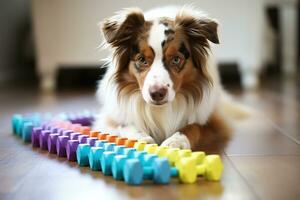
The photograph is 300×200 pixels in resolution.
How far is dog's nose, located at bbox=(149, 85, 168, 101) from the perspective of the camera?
182 centimetres

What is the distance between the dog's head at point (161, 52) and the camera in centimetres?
189

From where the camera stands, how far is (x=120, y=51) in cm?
206

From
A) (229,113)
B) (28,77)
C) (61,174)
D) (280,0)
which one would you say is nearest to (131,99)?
(61,174)

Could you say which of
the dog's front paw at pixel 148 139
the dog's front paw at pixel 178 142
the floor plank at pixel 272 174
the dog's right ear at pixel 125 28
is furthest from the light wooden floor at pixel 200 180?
the dog's right ear at pixel 125 28

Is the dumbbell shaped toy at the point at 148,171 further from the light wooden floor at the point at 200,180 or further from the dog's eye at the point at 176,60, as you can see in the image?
the dog's eye at the point at 176,60

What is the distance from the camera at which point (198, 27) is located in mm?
2029

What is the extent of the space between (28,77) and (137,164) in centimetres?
464

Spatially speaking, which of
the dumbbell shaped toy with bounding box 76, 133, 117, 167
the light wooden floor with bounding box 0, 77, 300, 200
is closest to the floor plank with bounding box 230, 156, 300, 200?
the light wooden floor with bounding box 0, 77, 300, 200

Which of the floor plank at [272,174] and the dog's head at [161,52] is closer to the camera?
the floor plank at [272,174]

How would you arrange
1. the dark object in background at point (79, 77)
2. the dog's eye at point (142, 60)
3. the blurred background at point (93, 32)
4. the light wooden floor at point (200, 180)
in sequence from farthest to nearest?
1. the dark object in background at point (79, 77)
2. the blurred background at point (93, 32)
3. the dog's eye at point (142, 60)
4. the light wooden floor at point (200, 180)

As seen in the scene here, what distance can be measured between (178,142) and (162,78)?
26cm

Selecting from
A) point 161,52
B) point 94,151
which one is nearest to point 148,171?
point 94,151

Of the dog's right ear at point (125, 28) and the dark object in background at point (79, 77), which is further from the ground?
the dog's right ear at point (125, 28)

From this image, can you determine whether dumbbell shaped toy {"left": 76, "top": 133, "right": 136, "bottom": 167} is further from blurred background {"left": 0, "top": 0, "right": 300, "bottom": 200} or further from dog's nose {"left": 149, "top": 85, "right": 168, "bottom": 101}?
dog's nose {"left": 149, "top": 85, "right": 168, "bottom": 101}
